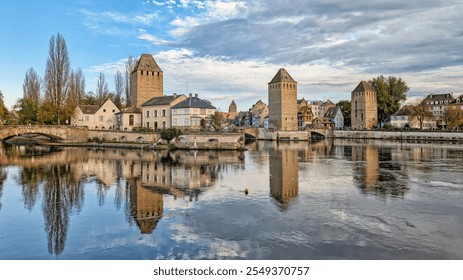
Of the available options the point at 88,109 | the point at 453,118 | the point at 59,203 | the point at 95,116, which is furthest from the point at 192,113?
the point at 453,118

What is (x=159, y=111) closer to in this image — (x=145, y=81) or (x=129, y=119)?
(x=129, y=119)

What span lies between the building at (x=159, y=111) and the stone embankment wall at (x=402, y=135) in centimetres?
3339

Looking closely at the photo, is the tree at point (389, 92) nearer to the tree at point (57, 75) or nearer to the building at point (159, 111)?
the building at point (159, 111)

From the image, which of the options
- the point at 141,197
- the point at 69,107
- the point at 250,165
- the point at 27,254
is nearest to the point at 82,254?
the point at 27,254

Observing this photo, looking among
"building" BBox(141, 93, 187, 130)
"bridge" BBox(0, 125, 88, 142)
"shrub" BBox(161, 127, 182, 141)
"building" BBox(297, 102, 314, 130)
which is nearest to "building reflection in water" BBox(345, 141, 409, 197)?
"shrub" BBox(161, 127, 182, 141)

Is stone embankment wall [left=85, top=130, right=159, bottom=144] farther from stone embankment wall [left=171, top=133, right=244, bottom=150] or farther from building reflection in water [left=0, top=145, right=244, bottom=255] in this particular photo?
building reflection in water [left=0, top=145, right=244, bottom=255]

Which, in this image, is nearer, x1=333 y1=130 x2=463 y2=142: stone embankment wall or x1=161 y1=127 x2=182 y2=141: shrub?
x1=161 y1=127 x2=182 y2=141: shrub

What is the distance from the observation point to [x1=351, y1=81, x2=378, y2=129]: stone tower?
217 ft

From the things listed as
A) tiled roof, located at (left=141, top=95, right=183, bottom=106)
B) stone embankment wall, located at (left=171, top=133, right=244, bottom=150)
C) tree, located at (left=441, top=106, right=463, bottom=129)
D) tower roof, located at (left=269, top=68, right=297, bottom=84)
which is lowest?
stone embankment wall, located at (left=171, top=133, right=244, bottom=150)

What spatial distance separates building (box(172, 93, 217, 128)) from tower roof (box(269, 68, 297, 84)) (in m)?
24.2

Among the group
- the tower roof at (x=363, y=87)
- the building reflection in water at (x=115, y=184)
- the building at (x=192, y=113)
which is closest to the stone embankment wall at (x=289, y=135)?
the tower roof at (x=363, y=87)

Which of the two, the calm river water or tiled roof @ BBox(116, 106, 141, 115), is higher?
tiled roof @ BBox(116, 106, 141, 115)

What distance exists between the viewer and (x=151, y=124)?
44188mm
